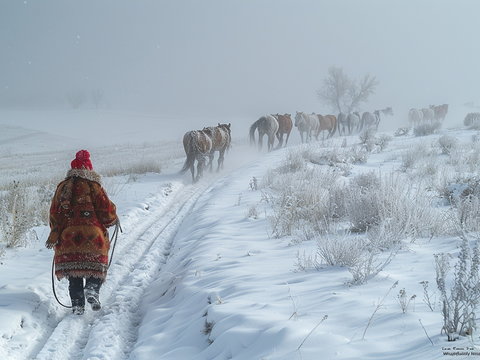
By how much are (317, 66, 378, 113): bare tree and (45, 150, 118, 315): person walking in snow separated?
4096 cm

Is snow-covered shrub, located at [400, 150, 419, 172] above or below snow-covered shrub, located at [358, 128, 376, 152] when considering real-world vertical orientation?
below

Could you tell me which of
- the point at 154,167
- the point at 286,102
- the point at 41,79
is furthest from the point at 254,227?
the point at 41,79

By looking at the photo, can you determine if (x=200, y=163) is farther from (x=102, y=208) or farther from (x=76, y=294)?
(x=76, y=294)

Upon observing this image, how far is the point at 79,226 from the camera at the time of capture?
3857 mm

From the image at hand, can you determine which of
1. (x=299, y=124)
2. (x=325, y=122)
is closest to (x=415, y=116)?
(x=325, y=122)

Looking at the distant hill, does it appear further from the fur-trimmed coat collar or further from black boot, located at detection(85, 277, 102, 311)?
black boot, located at detection(85, 277, 102, 311)

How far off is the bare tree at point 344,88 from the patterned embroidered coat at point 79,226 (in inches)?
1611

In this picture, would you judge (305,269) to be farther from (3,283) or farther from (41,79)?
(41,79)

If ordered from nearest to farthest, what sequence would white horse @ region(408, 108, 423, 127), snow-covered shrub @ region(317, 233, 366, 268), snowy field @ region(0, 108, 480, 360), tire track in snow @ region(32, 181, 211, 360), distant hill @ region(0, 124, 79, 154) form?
snowy field @ region(0, 108, 480, 360), tire track in snow @ region(32, 181, 211, 360), snow-covered shrub @ region(317, 233, 366, 268), white horse @ region(408, 108, 423, 127), distant hill @ region(0, 124, 79, 154)

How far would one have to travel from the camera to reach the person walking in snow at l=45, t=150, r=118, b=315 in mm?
3791

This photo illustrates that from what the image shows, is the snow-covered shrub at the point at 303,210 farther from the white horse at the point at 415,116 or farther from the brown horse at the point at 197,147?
the white horse at the point at 415,116

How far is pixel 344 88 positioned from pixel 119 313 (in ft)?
139

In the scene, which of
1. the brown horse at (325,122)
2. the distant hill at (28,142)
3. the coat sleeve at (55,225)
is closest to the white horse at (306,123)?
the brown horse at (325,122)

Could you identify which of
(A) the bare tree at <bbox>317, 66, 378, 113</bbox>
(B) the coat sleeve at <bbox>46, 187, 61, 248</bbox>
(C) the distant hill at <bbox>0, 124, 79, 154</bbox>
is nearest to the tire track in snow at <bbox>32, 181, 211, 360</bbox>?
(B) the coat sleeve at <bbox>46, 187, 61, 248</bbox>
